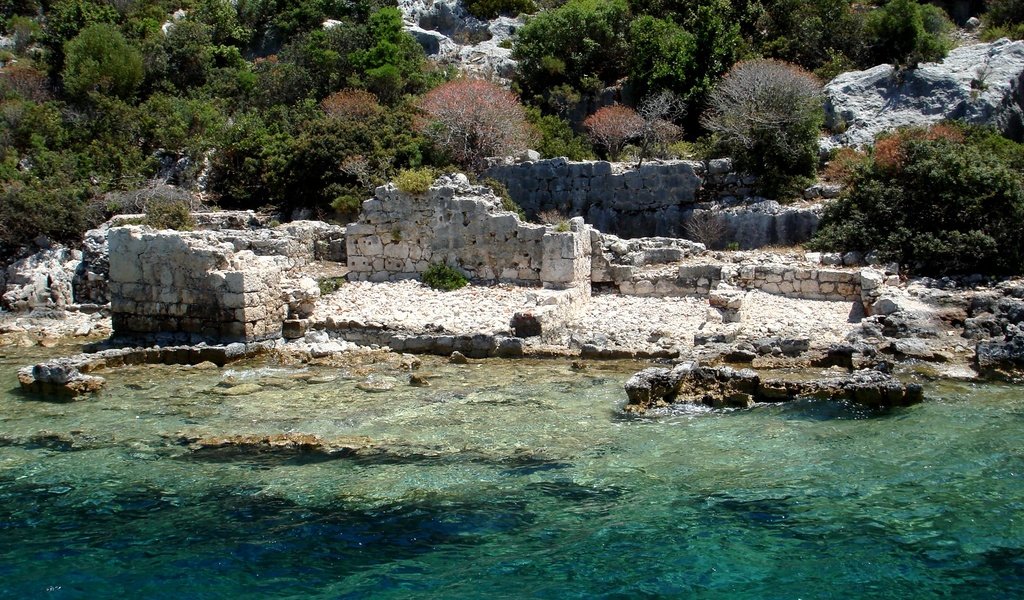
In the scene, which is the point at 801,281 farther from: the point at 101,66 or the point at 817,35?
the point at 101,66

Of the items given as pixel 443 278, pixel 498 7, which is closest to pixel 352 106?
pixel 443 278

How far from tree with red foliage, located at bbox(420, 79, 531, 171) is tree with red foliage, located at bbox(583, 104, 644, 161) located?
2891 mm

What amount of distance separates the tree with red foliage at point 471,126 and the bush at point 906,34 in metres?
11.7

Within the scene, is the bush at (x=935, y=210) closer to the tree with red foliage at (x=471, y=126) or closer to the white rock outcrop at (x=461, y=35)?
the tree with red foliage at (x=471, y=126)

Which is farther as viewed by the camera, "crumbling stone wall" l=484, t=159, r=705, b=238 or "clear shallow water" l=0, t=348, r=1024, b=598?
"crumbling stone wall" l=484, t=159, r=705, b=238

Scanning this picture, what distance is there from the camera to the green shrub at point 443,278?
1806 centimetres

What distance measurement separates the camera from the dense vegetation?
23266 mm

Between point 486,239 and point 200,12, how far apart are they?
24.3 meters

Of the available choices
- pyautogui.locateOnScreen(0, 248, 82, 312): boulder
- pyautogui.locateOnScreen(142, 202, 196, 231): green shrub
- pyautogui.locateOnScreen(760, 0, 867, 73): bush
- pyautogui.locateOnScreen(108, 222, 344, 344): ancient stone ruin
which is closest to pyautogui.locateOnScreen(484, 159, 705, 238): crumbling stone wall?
pyautogui.locateOnScreen(142, 202, 196, 231): green shrub

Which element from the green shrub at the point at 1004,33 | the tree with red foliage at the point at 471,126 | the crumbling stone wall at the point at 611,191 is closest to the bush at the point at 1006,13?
the green shrub at the point at 1004,33

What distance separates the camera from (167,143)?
87.2 feet

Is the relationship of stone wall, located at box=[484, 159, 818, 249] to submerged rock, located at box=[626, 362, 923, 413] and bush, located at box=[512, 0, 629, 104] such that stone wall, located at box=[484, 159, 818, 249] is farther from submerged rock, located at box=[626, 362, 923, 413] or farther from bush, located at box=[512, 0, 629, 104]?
submerged rock, located at box=[626, 362, 923, 413]

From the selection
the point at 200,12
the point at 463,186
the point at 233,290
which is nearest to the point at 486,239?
the point at 463,186

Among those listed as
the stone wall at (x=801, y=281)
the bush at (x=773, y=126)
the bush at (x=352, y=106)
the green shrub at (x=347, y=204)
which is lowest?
the stone wall at (x=801, y=281)
